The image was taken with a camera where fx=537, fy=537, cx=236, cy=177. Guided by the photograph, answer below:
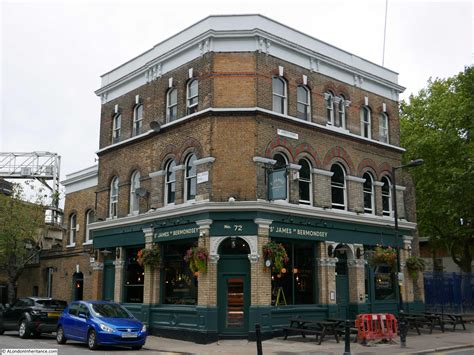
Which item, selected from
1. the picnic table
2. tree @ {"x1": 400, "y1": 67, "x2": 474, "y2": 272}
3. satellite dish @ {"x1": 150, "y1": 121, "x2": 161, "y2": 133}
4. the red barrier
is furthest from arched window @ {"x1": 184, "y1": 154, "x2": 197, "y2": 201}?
tree @ {"x1": 400, "y1": 67, "x2": 474, "y2": 272}

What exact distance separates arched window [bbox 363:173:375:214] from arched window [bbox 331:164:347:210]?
5.31 ft

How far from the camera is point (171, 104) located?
23000 mm

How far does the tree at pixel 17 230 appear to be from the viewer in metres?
30.4

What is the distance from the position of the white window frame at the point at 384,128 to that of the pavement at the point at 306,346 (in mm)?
9785

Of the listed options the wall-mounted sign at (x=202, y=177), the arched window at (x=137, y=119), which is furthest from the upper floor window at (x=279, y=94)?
the arched window at (x=137, y=119)

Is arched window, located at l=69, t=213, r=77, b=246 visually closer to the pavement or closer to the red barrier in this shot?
the pavement

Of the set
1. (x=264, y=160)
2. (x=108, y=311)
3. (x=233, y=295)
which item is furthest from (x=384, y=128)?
(x=108, y=311)

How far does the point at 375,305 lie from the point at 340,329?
512 cm

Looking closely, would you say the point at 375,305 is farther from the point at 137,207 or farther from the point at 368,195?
the point at 137,207

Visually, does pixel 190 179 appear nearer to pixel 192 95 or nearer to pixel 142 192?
pixel 142 192

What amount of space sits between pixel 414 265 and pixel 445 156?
10587 mm

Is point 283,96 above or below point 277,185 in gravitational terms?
above

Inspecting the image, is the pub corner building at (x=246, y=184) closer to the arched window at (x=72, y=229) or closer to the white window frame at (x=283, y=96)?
the white window frame at (x=283, y=96)

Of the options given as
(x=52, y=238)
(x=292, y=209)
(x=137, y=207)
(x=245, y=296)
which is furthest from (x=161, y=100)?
(x=52, y=238)
